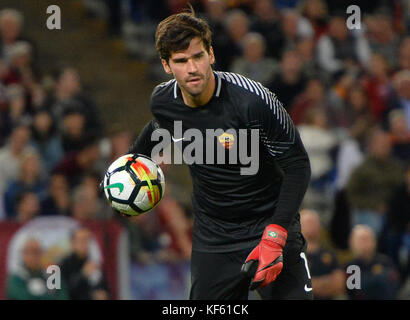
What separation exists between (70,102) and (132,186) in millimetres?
4310

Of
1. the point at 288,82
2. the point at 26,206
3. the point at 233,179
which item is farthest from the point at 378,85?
the point at 233,179

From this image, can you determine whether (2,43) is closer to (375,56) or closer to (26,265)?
(26,265)

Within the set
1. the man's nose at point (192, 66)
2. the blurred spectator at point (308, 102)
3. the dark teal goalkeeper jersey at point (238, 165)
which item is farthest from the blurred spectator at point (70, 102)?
the man's nose at point (192, 66)

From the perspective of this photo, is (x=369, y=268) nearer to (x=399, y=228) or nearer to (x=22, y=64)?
(x=399, y=228)

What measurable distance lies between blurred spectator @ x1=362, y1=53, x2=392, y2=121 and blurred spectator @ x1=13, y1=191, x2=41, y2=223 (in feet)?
13.3

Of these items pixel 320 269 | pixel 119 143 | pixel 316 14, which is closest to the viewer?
pixel 320 269

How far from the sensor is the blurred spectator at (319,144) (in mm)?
9109

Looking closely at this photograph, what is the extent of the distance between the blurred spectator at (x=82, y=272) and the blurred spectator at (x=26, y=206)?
1.74ft

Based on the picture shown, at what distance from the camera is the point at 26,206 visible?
8.11 m

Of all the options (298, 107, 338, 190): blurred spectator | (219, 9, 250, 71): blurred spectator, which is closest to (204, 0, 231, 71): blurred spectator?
(219, 9, 250, 71): blurred spectator

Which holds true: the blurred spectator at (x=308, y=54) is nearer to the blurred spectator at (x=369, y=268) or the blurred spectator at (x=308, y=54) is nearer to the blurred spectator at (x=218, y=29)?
the blurred spectator at (x=218, y=29)

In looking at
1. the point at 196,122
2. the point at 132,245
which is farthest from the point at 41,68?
the point at 196,122

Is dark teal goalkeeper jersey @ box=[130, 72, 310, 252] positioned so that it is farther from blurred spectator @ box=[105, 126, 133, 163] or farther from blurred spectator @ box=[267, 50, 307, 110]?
blurred spectator @ box=[267, 50, 307, 110]

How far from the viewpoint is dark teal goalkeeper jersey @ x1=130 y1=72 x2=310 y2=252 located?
183 inches
